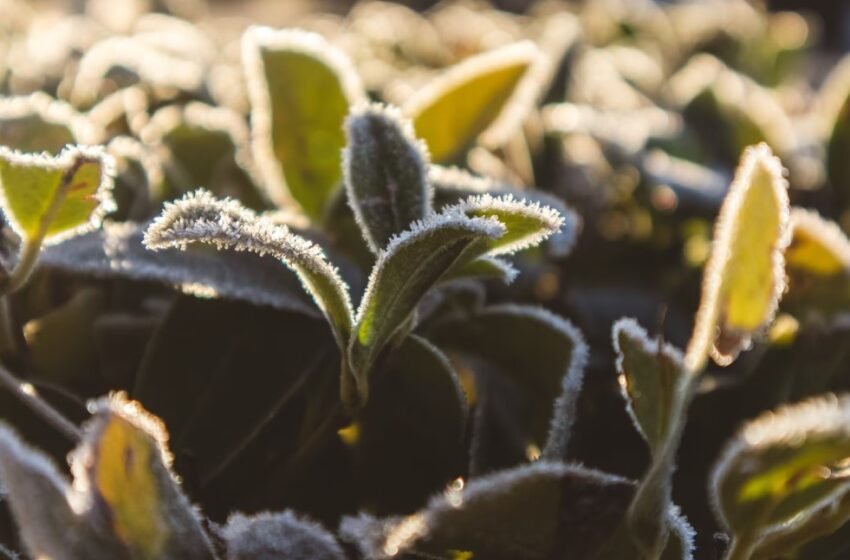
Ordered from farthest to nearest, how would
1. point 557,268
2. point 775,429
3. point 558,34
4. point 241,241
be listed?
point 558,34, point 557,268, point 241,241, point 775,429

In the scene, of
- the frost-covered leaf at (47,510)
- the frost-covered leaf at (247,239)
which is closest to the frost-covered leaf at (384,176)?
the frost-covered leaf at (247,239)

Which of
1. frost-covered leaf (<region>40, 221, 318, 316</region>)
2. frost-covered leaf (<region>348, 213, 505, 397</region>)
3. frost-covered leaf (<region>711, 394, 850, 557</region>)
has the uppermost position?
frost-covered leaf (<region>40, 221, 318, 316</region>)

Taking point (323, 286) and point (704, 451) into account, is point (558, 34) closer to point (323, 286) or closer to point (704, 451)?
point (704, 451)

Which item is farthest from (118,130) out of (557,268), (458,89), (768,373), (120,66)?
(768,373)

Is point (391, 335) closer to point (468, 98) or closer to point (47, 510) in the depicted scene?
point (47, 510)

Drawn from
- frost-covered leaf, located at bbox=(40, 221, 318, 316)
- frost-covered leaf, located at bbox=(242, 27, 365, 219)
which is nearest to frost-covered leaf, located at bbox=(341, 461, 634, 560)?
frost-covered leaf, located at bbox=(40, 221, 318, 316)

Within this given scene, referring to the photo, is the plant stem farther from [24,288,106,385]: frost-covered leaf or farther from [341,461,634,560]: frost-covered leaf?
[341,461,634,560]: frost-covered leaf
